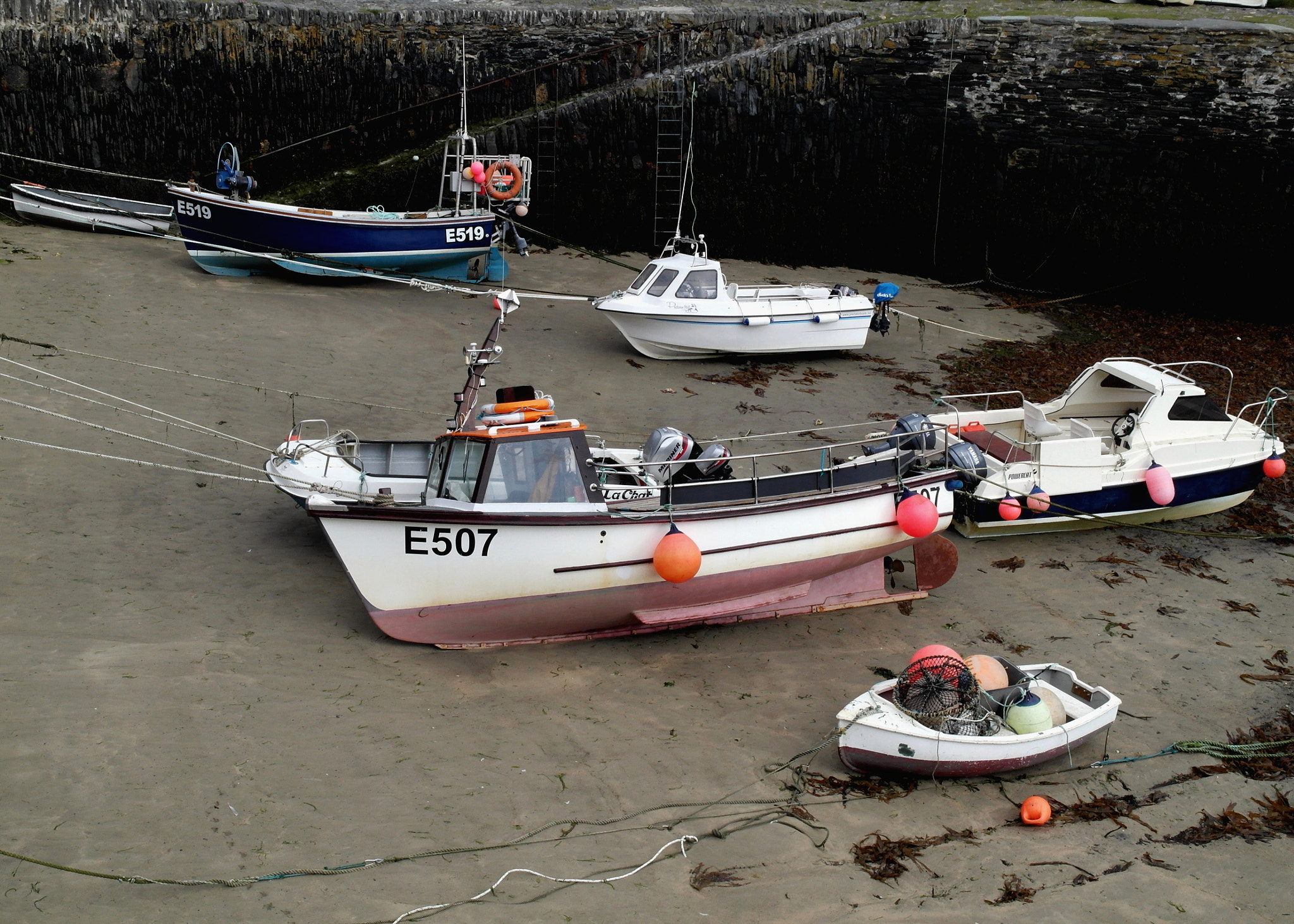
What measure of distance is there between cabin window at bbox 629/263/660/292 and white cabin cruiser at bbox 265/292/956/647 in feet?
21.6

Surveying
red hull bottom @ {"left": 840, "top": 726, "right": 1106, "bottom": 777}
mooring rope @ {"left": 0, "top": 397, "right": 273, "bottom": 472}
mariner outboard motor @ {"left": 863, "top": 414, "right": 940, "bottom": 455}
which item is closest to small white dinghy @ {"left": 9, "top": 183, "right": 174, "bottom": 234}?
mooring rope @ {"left": 0, "top": 397, "right": 273, "bottom": 472}

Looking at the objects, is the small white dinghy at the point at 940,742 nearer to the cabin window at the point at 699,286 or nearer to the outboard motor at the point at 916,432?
the outboard motor at the point at 916,432

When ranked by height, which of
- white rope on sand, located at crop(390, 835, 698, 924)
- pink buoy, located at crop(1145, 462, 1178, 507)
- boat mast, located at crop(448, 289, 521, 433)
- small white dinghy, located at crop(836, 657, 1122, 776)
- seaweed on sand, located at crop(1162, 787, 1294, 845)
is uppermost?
boat mast, located at crop(448, 289, 521, 433)

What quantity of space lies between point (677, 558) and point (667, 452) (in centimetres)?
134

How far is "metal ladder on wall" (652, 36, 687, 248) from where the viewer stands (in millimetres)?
20469

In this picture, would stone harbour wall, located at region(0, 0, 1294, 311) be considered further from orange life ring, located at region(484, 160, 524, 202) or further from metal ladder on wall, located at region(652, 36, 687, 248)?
orange life ring, located at region(484, 160, 524, 202)

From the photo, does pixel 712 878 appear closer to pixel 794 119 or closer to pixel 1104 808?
pixel 1104 808

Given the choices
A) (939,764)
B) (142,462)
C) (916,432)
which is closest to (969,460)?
(916,432)

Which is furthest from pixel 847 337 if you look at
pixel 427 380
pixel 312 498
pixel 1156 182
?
pixel 312 498

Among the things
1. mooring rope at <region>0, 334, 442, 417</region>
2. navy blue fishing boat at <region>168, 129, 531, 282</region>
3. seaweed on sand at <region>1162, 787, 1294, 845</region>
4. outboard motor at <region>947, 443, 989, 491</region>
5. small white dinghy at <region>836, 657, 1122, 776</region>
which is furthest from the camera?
navy blue fishing boat at <region>168, 129, 531, 282</region>

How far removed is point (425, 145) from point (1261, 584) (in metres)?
16.0

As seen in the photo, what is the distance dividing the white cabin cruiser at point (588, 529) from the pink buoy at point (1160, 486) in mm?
2848

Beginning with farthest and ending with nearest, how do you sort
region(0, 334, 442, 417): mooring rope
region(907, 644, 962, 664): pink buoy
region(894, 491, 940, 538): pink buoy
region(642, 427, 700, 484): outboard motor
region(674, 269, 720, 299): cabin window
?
region(674, 269, 720, 299): cabin window, region(0, 334, 442, 417): mooring rope, region(642, 427, 700, 484): outboard motor, region(894, 491, 940, 538): pink buoy, region(907, 644, 962, 664): pink buoy

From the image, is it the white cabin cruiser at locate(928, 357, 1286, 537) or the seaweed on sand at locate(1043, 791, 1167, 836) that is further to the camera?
the white cabin cruiser at locate(928, 357, 1286, 537)
